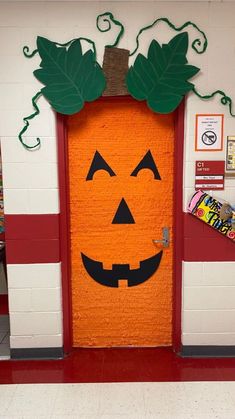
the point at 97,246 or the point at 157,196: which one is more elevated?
the point at 157,196

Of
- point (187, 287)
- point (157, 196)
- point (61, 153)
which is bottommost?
point (187, 287)

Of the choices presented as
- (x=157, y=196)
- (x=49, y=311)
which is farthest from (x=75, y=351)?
(x=157, y=196)

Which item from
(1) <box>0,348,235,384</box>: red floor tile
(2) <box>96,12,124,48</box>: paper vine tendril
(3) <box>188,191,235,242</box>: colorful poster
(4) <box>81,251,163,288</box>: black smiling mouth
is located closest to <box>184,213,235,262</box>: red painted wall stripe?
(3) <box>188,191,235,242</box>: colorful poster

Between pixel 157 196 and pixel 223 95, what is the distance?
885mm

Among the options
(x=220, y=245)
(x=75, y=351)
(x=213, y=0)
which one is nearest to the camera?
(x=213, y=0)

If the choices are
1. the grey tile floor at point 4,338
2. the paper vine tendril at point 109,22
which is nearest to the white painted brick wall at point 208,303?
the grey tile floor at point 4,338

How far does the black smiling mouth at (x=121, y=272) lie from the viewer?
9.84 ft

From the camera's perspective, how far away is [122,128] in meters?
A: 2.86

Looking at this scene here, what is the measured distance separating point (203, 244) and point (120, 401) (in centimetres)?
124

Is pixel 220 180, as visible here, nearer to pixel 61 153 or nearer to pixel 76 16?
pixel 61 153

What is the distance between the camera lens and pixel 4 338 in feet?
10.6

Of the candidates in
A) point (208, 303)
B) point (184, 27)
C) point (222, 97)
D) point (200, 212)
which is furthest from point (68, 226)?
point (184, 27)

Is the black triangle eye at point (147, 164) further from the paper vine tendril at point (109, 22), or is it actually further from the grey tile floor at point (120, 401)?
the grey tile floor at point (120, 401)

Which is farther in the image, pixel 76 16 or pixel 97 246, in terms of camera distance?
pixel 97 246
